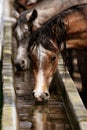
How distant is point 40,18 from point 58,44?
11.9 feet

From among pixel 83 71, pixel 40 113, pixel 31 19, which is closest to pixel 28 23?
pixel 31 19

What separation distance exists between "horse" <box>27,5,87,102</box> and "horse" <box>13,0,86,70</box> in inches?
87.5

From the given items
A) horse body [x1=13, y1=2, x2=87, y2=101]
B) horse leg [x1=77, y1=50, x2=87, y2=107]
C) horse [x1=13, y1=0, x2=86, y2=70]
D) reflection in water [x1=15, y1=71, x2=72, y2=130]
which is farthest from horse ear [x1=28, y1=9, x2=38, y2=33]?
horse body [x1=13, y1=2, x2=87, y2=101]

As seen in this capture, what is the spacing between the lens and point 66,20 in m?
7.61

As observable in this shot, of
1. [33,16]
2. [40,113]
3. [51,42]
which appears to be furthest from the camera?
[33,16]

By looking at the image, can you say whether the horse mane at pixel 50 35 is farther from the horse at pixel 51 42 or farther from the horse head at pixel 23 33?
the horse head at pixel 23 33

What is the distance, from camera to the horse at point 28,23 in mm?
9831

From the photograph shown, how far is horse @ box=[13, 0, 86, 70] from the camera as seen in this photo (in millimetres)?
9831

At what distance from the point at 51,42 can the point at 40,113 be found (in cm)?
110

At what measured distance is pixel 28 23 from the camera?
35.1ft

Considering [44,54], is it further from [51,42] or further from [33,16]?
[33,16]

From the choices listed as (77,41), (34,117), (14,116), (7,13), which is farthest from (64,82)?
(7,13)

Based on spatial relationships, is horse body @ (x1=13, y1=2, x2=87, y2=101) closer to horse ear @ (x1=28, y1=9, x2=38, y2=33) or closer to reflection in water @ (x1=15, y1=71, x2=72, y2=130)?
reflection in water @ (x1=15, y1=71, x2=72, y2=130)

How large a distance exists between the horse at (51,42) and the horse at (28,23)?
222cm
